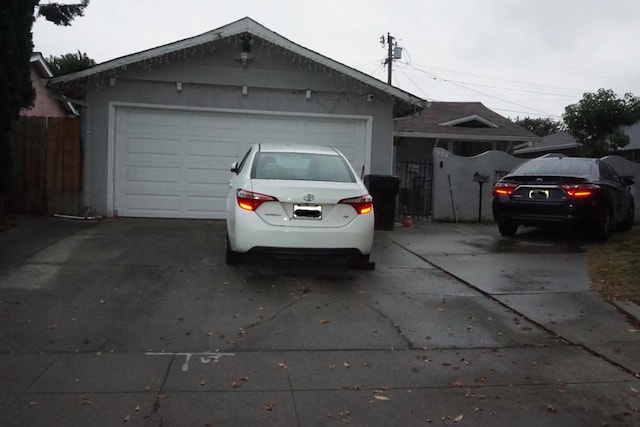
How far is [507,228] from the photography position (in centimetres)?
1121

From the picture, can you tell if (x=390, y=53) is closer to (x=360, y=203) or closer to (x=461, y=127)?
(x=461, y=127)

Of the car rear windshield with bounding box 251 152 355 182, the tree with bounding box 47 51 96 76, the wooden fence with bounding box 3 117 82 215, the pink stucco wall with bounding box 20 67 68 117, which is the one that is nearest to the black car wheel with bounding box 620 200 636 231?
the car rear windshield with bounding box 251 152 355 182

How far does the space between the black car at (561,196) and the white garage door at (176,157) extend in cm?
506

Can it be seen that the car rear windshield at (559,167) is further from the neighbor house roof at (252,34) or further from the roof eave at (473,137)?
the roof eave at (473,137)

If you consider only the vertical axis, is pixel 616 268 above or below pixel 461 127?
below

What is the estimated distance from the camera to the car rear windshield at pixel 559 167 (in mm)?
10414

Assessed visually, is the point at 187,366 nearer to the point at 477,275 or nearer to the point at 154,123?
the point at 477,275

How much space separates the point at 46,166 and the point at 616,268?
33.3 feet

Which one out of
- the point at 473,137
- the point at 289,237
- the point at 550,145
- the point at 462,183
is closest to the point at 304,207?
the point at 289,237

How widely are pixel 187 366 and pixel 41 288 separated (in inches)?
115

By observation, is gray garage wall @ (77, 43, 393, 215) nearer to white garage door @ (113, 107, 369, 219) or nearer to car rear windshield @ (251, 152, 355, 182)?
white garage door @ (113, 107, 369, 219)

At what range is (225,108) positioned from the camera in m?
12.4

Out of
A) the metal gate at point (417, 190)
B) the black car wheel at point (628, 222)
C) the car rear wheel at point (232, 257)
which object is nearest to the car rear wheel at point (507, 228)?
the black car wheel at point (628, 222)

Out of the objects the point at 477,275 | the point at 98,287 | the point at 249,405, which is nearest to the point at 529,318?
the point at 477,275
